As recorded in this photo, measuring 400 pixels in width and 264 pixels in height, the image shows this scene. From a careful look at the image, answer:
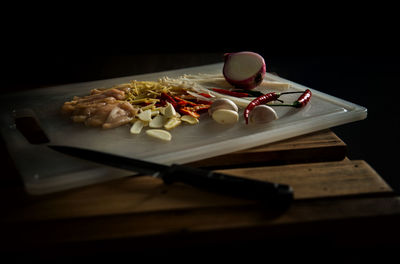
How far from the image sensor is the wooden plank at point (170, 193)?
0.77m

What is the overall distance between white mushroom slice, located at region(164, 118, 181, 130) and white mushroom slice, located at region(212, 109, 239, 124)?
0.39ft

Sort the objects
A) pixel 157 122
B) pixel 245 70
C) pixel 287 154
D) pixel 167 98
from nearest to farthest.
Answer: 1. pixel 287 154
2. pixel 157 122
3. pixel 167 98
4. pixel 245 70

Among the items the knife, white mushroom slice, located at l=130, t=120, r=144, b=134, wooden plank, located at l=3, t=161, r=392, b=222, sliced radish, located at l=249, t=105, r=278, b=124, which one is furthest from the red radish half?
the knife

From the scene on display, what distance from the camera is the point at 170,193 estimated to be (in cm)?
82

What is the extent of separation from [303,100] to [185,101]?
434mm

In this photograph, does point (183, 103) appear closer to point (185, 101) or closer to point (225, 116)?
point (185, 101)

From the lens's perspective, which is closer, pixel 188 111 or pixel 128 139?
pixel 128 139

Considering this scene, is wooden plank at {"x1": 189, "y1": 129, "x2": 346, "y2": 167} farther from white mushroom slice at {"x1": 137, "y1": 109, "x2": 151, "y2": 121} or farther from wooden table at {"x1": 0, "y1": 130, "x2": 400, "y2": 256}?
white mushroom slice at {"x1": 137, "y1": 109, "x2": 151, "y2": 121}

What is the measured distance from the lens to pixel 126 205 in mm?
788

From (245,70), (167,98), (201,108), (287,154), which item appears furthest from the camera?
(245,70)

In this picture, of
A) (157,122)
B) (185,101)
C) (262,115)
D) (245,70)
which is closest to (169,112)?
(157,122)

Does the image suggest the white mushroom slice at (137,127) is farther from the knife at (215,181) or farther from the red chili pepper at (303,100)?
the red chili pepper at (303,100)

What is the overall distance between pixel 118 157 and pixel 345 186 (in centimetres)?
56

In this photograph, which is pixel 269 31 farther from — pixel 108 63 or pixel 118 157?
pixel 118 157
